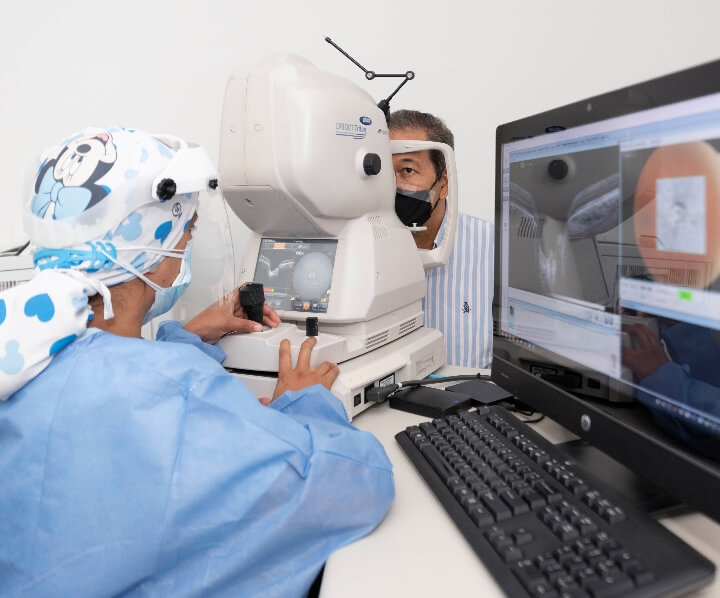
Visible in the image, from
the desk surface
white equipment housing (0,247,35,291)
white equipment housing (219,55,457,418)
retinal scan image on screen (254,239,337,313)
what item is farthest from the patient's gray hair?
the desk surface

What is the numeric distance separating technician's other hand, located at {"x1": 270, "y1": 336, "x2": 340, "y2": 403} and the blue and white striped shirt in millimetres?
770

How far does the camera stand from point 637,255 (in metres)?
0.59

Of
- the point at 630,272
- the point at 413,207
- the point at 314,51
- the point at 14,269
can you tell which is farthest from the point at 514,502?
the point at 314,51

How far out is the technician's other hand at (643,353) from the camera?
57cm

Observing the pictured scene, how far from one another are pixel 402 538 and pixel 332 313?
21.1 inches

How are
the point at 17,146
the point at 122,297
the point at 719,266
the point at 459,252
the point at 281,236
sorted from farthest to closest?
the point at 17,146 → the point at 459,252 → the point at 281,236 → the point at 122,297 → the point at 719,266

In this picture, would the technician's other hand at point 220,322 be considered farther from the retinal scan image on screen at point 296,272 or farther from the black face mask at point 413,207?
the black face mask at point 413,207

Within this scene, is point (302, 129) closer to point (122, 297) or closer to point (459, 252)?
point (122, 297)

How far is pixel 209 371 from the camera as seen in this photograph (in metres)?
0.66

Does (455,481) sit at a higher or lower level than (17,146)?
lower

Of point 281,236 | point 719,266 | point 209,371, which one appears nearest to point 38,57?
point 281,236

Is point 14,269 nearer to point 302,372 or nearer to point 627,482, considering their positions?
point 302,372

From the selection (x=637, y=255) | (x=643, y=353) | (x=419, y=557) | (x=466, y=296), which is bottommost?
(x=419, y=557)

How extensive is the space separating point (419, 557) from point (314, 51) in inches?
65.5
